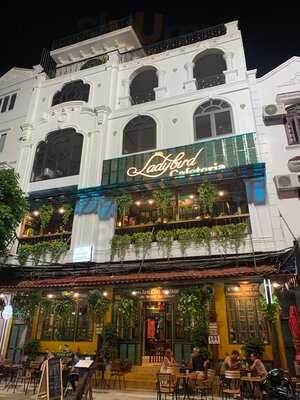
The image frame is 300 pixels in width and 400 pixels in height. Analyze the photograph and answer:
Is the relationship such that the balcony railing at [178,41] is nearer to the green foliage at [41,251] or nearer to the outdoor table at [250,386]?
the green foliage at [41,251]

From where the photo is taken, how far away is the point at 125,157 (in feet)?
48.2

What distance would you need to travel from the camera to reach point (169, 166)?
13.4m

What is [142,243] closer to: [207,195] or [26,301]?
[207,195]

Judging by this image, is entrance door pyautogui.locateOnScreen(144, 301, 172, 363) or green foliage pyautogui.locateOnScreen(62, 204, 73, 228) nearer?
entrance door pyautogui.locateOnScreen(144, 301, 172, 363)

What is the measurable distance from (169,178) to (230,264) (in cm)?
430

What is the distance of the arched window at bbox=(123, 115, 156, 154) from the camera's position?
15266 mm

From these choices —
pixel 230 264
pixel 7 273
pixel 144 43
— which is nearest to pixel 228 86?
pixel 230 264

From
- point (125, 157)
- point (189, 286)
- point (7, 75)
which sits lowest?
point (189, 286)

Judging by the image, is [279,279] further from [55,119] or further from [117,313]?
[55,119]

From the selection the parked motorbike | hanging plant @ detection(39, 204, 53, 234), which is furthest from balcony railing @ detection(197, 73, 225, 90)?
the parked motorbike

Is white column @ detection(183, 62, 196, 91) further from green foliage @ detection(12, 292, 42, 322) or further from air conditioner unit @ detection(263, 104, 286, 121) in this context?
green foliage @ detection(12, 292, 42, 322)

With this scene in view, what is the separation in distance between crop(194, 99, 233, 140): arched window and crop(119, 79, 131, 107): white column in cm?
427

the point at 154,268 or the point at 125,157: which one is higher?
→ the point at 125,157

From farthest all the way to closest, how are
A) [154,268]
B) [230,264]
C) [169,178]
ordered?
[169,178]
[154,268]
[230,264]
